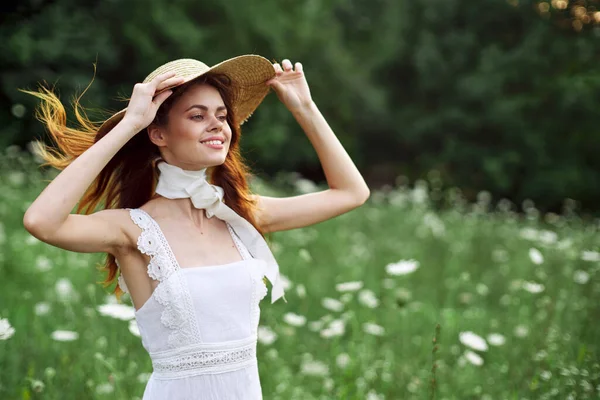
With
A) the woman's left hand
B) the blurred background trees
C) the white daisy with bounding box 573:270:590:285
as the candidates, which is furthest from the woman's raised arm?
the blurred background trees

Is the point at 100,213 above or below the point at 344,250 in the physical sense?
above

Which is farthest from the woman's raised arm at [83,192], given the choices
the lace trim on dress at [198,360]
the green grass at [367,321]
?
the green grass at [367,321]

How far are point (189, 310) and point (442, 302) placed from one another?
3885 mm

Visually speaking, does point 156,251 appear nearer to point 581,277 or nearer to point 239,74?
point 239,74

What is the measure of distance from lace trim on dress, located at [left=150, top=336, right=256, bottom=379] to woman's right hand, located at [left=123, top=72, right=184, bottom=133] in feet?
2.11

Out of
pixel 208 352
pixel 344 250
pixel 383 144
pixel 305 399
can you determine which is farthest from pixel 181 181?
pixel 383 144

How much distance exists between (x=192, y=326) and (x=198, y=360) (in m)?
0.10

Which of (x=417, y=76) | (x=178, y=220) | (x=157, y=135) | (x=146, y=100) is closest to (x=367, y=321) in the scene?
(x=178, y=220)

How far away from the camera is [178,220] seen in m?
2.15

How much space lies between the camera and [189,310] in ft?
6.51

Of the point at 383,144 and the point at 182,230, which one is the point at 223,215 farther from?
the point at 383,144

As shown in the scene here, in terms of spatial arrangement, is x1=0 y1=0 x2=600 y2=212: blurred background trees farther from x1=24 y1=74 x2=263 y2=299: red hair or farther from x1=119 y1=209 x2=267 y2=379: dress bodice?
x1=119 y1=209 x2=267 y2=379: dress bodice

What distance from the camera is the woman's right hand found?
1.95m

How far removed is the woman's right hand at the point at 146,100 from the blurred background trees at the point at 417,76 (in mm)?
14064
